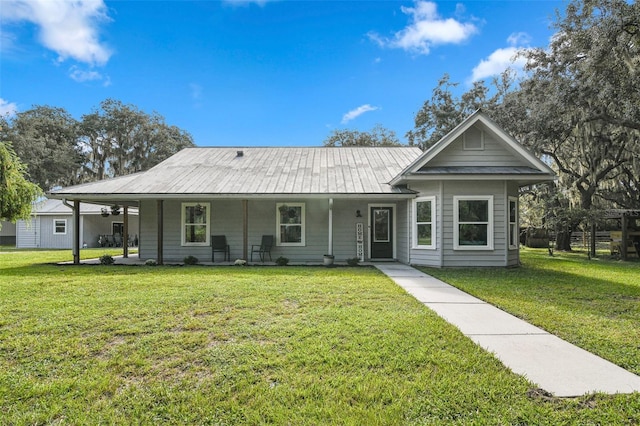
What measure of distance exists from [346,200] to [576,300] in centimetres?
759

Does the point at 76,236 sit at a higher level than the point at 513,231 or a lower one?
lower

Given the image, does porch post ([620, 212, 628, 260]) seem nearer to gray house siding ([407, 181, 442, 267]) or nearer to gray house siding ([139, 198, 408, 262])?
gray house siding ([407, 181, 442, 267])

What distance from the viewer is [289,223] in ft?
42.0

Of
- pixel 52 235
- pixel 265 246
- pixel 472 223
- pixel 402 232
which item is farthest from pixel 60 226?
pixel 472 223

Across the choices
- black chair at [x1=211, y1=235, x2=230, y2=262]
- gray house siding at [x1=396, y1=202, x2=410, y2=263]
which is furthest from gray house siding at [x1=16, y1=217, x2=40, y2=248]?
gray house siding at [x1=396, y1=202, x2=410, y2=263]

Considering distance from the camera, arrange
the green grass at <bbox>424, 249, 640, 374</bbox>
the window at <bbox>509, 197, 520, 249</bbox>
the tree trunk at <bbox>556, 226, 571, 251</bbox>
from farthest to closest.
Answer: the tree trunk at <bbox>556, 226, 571, 251</bbox>, the window at <bbox>509, 197, 520, 249</bbox>, the green grass at <bbox>424, 249, 640, 374</bbox>

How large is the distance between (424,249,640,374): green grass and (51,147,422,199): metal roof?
164 inches

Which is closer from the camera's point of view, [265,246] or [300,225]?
[265,246]

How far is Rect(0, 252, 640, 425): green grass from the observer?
268cm

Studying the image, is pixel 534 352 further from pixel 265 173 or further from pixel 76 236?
pixel 76 236

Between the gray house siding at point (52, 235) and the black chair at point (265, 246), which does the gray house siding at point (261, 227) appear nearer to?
the black chair at point (265, 246)

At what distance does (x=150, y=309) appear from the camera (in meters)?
5.39

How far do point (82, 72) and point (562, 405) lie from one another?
3032 cm

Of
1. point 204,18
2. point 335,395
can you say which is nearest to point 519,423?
point 335,395
